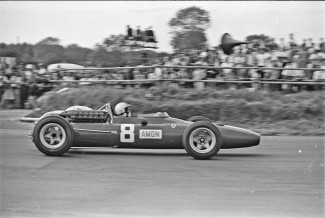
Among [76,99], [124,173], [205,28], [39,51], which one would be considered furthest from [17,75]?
[124,173]

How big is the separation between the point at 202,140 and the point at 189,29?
14.3ft

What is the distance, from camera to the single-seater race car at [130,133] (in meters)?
7.21

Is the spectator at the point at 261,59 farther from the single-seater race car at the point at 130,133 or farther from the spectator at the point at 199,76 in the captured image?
the single-seater race car at the point at 130,133

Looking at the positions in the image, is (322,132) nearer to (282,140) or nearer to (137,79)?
(282,140)

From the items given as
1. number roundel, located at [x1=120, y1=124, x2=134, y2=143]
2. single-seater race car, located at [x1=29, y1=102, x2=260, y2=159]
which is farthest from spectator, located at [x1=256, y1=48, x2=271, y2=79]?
number roundel, located at [x1=120, y1=124, x2=134, y2=143]

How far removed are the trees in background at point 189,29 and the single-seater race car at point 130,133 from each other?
9.97 feet

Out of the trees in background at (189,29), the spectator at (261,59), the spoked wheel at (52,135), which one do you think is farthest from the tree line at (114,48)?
the spoked wheel at (52,135)

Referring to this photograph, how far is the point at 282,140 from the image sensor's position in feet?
31.3

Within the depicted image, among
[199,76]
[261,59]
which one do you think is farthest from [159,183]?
[261,59]

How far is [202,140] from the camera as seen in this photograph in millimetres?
7305

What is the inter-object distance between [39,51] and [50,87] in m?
1.17

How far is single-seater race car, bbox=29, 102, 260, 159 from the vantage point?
23.6ft

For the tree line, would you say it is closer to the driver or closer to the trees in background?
the trees in background

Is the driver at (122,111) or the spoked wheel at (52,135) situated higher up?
the driver at (122,111)
